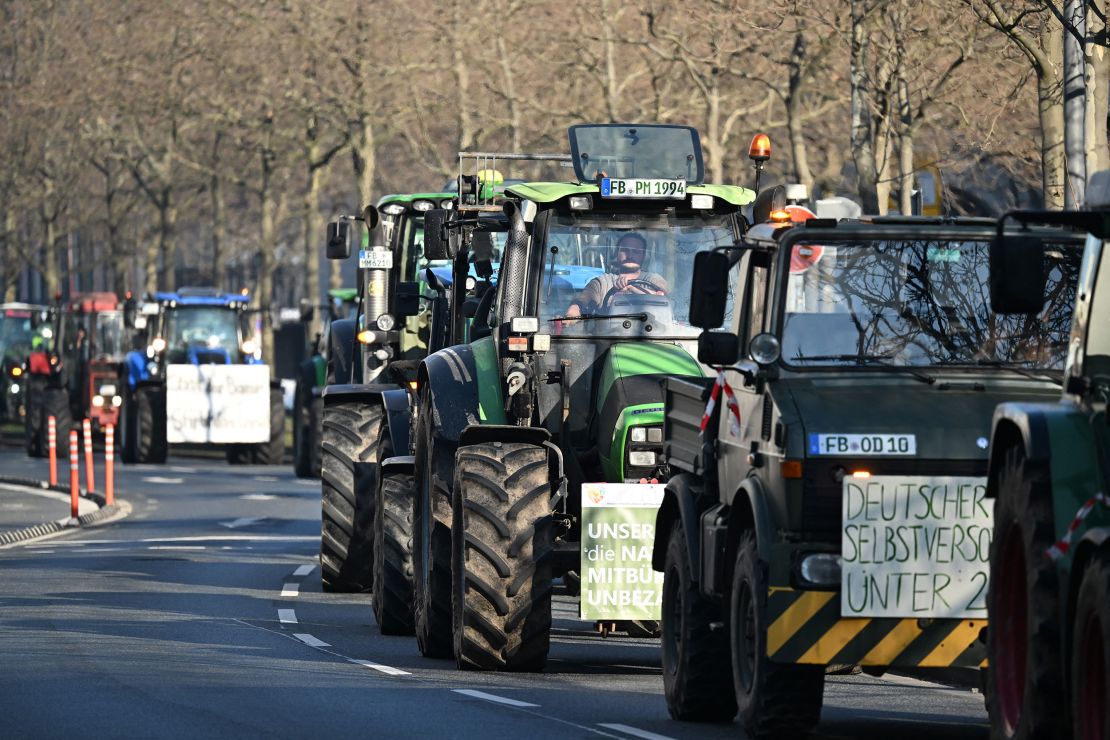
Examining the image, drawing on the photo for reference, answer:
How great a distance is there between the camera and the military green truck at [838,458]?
10672 millimetres

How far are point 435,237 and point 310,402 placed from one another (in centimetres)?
2130

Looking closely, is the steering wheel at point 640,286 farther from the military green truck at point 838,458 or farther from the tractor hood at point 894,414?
the tractor hood at point 894,414

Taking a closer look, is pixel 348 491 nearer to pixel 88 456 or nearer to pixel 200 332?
pixel 88 456

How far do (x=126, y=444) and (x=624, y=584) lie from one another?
101 feet

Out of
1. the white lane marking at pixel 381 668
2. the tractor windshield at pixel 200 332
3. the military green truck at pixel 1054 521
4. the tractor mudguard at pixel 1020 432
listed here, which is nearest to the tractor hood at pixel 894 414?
the tractor mudguard at pixel 1020 432

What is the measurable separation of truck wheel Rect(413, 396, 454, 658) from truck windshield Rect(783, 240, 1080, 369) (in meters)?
4.39

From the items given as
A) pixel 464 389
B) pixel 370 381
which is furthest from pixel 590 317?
pixel 370 381

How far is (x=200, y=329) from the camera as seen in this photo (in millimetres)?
42062

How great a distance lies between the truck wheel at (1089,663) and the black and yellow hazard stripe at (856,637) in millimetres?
2173

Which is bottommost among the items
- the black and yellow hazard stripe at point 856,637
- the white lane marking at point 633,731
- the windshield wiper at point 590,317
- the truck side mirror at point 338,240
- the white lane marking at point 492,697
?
the white lane marking at point 492,697

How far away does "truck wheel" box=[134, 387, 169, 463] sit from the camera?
4156 centimetres

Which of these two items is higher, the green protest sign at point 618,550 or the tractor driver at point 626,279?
the tractor driver at point 626,279

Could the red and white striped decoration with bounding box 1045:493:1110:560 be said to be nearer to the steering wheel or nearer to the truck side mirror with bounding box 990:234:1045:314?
the truck side mirror with bounding box 990:234:1045:314

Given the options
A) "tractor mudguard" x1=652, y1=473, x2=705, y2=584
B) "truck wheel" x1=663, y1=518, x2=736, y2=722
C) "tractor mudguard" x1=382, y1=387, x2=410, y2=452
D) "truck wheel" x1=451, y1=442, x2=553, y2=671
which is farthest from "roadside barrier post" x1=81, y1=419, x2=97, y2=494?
"truck wheel" x1=663, y1=518, x2=736, y2=722
